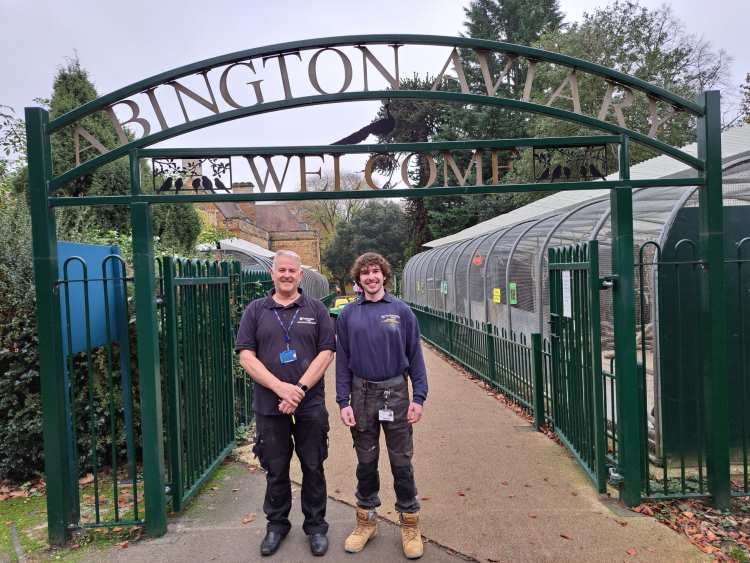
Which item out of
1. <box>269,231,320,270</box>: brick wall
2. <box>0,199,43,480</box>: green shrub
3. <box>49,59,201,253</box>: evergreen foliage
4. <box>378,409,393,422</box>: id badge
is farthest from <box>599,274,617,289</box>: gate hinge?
<box>269,231,320,270</box>: brick wall

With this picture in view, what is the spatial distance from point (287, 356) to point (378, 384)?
597 mm

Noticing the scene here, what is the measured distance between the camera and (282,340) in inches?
139

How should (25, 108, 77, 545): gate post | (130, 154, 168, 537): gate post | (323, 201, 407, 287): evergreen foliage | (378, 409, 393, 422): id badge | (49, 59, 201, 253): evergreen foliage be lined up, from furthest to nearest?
(323, 201, 407, 287): evergreen foliage, (49, 59, 201, 253): evergreen foliage, (130, 154, 168, 537): gate post, (25, 108, 77, 545): gate post, (378, 409, 393, 422): id badge

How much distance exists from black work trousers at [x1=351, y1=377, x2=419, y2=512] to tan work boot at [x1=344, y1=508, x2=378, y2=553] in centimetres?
24

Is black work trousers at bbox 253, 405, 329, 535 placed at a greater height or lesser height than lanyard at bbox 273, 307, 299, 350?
lesser

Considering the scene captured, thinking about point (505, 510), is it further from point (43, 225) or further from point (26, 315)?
point (26, 315)

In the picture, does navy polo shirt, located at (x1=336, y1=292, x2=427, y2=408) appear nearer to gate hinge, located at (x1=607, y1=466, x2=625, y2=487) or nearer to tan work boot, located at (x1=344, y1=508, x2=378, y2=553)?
tan work boot, located at (x1=344, y1=508, x2=378, y2=553)

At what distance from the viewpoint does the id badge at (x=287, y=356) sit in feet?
11.5

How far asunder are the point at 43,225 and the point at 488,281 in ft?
26.5

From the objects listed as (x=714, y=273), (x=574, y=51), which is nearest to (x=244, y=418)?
(x=714, y=273)

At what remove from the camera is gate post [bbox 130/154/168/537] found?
3.88 metres

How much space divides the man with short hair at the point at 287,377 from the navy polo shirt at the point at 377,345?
12cm

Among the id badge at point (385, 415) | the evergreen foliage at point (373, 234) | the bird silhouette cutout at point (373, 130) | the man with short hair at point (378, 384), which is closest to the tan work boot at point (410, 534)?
the man with short hair at point (378, 384)

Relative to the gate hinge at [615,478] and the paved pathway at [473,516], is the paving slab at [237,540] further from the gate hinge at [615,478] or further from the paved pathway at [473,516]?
the gate hinge at [615,478]
